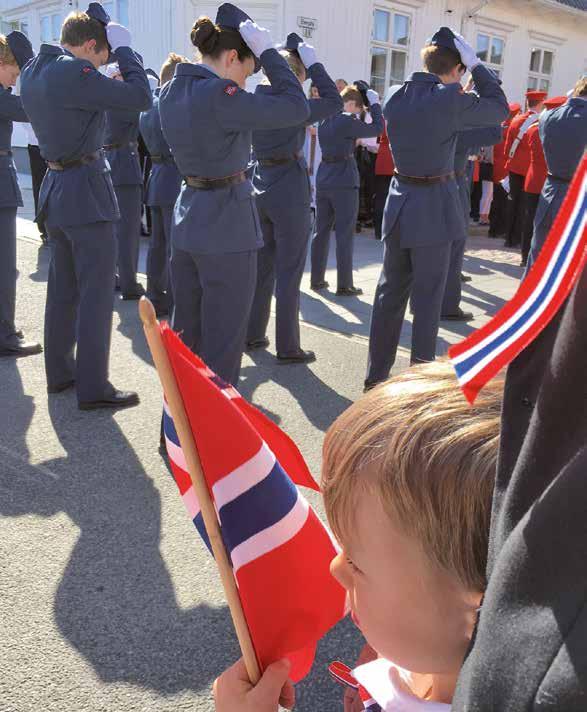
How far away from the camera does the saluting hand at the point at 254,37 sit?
10.5ft

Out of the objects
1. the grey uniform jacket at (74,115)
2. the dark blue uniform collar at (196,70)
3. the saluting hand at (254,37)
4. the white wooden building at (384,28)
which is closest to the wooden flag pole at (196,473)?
the dark blue uniform collar at (196,70)

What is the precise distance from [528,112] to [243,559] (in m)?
9.35

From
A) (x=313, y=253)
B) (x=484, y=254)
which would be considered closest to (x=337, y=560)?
(x=313, y=253)

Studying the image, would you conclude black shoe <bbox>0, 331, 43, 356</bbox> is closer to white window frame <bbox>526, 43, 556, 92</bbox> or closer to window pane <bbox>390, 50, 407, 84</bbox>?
window pane <bbox>390, 50, 407, 84</bbox>

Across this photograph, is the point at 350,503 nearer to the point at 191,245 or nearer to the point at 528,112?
the point at 191,245

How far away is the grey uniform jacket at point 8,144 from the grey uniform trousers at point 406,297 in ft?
7.98

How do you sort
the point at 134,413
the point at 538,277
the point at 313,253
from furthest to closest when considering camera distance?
the point at 313,253
the point at 134,413
the point at 538,277

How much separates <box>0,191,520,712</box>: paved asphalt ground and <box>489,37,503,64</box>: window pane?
13742mm

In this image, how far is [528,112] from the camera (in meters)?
9.17

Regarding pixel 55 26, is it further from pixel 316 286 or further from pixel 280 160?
pixel 280 160

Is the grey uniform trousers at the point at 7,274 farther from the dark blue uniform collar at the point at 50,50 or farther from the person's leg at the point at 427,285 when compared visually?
the person's leg at the point at 427,285

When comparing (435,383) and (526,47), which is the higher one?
(526,47)

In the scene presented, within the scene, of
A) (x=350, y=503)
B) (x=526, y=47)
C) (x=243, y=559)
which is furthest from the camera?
(x=526, y=47)

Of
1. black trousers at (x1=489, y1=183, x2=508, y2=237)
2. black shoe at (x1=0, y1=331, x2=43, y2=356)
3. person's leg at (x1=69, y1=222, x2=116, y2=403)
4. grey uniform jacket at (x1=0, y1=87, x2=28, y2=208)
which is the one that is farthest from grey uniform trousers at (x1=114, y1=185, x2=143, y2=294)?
black trousers at (x1=489, y1=183, x2=508, y2=237)
